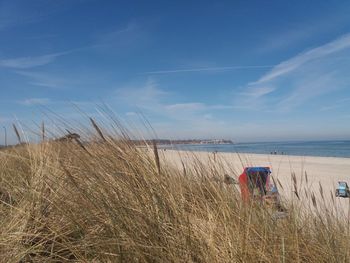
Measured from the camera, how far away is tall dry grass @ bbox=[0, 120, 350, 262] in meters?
1.51

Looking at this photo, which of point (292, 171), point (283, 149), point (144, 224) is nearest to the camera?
point (144, 224)

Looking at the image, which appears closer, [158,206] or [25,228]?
[158,206]

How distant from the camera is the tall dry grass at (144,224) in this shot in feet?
4.96

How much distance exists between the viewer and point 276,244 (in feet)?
5.11

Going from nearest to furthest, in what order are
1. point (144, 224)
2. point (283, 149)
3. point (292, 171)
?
1. point (144, 224)
2. point (292, 171)
3. point (283, 149)

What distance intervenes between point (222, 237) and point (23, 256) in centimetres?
87

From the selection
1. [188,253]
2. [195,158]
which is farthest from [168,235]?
[195,158]

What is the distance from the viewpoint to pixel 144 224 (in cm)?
159

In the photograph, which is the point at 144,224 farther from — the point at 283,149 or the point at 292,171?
the point at 283,149

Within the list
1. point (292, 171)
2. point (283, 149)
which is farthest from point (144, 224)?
point (283, 149)

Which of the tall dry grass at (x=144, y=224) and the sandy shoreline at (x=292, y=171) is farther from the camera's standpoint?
the sandy shoreline at (x=292, y=171)

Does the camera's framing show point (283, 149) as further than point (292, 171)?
Yes

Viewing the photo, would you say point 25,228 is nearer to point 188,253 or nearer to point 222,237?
point 188,253

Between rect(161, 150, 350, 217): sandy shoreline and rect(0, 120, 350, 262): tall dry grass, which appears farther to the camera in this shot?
rect(161, 150, 350, 217): sandy shoreline
